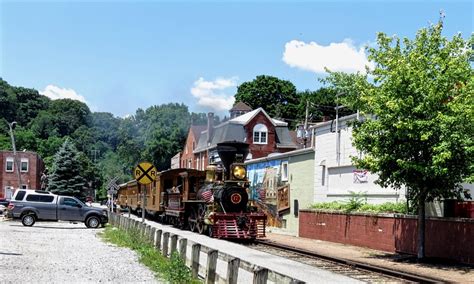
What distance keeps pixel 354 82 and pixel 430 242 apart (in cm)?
545

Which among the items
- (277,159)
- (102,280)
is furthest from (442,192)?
(277,159)

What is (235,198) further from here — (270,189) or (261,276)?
(261,276)

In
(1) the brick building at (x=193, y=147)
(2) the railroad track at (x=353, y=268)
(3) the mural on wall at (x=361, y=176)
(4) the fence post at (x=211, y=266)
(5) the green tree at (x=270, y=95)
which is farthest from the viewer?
(5) the green tree at (x=270, y=95)

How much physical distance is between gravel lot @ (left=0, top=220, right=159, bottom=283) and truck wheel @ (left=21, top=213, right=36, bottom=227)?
1017 cm

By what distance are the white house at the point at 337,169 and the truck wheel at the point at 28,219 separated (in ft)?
48.0

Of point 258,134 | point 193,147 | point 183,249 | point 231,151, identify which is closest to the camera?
point 183,249

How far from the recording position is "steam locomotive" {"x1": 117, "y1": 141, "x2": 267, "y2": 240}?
2427 centimetres

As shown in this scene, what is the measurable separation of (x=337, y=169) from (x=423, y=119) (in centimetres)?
1204

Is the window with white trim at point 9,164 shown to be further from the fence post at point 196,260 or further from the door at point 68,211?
the fence post at point 196,260

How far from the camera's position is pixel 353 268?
50.7 ft

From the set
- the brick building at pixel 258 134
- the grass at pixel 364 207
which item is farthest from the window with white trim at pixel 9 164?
the grass at pixel 364 207

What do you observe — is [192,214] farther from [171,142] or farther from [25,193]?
[171,142]

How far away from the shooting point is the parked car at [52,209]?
102 feet

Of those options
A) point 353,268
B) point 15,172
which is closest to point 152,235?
point 353,268
